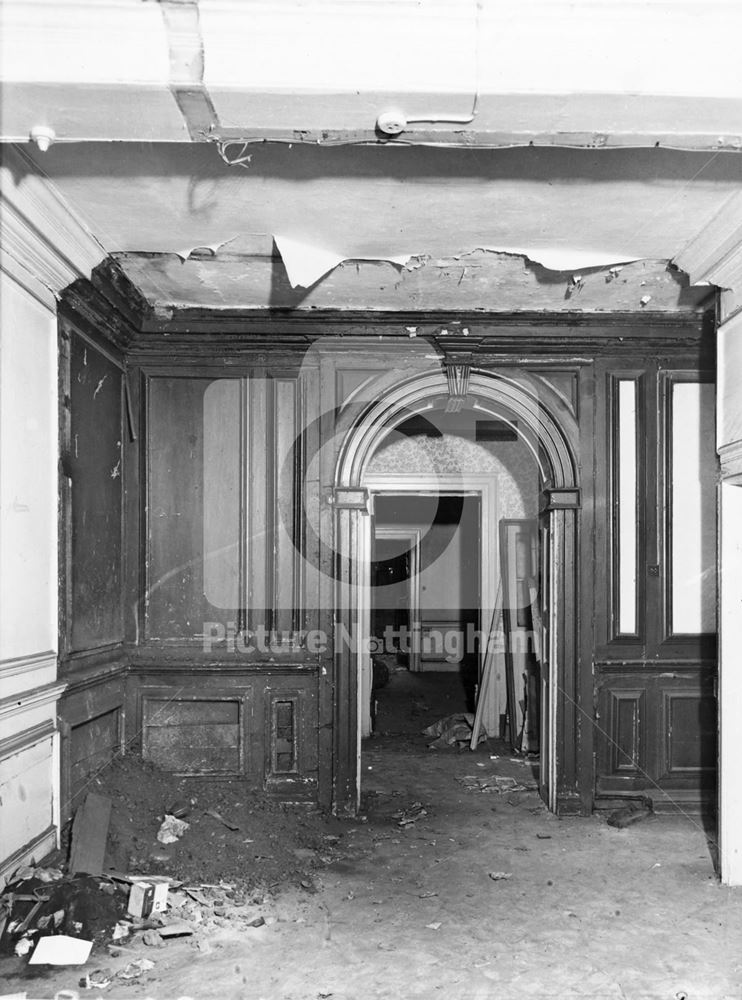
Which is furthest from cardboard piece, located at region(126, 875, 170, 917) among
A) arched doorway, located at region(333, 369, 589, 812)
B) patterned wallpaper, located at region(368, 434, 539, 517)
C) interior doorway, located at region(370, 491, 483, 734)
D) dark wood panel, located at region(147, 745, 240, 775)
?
interior doorway, located at region(370, 491, 483, 734)

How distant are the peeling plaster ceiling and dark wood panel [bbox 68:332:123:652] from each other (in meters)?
0.72

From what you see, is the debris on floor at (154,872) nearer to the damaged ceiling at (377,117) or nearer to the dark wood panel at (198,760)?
the dark wood panel at (198,760)

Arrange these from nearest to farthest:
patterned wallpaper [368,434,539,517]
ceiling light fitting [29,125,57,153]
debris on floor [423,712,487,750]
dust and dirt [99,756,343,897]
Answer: ceiling light fitting [29,125,57,153]
dust and dirt [99,756,343,897]
debris on floor [423,712,487,750]
patterned wallpaper [368,434,539,517]

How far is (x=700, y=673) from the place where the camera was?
5.03 metres

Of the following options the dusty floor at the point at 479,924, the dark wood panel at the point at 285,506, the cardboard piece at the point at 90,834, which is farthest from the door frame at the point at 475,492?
the cardboard piece at the point at 90,834

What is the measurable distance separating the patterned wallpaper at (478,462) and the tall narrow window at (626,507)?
90.9 inches

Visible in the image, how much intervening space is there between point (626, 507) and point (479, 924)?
2.63 m

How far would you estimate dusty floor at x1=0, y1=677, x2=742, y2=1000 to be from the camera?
2951 millimetres

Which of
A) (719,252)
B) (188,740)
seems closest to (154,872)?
(188,740)

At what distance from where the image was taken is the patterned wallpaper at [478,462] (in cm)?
745

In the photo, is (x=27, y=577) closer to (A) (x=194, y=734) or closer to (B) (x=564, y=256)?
(A) (x=194, y=734)

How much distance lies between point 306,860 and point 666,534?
2.81 metres

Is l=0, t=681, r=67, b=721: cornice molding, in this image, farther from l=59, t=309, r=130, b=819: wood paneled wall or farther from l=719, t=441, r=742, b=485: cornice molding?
l=719, t=441, r=742, b=485: cornice molding

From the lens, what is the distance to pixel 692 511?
5086 millimetres
